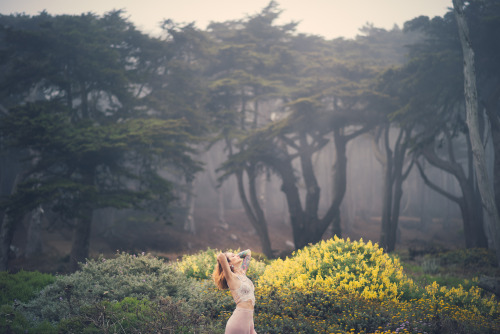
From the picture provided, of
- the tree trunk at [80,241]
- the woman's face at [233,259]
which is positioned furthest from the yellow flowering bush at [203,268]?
the tree trunk at [80,241]

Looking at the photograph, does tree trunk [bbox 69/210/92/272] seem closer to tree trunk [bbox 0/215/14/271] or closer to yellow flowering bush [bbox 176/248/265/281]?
tree trunk [bbox 0/215/14/271]

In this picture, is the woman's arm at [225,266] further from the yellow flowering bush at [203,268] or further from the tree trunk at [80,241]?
the tree trunk at [80,241]

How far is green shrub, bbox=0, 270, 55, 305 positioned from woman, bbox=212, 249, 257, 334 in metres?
5.19

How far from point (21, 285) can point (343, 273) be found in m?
7.33

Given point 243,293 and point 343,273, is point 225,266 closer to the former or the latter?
point 243,293

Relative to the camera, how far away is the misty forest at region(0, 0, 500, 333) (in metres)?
7.39

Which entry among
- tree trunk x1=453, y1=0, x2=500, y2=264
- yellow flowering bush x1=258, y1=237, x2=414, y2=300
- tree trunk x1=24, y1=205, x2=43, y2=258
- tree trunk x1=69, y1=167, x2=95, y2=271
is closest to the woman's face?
yellow flowering bush x1=258, y1=237, x2=414, y2=300

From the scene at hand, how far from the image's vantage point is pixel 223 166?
19.7 metres

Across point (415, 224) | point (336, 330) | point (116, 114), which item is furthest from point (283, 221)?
point (336, 330)

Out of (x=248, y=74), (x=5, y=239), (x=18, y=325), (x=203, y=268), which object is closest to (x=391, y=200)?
(x=248, y=74)

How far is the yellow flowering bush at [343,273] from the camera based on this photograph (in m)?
7.96

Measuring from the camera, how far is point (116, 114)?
17.2 metres

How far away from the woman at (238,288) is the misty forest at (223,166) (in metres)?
1.37

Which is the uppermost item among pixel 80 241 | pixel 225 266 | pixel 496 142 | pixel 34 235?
pixel 496 142
